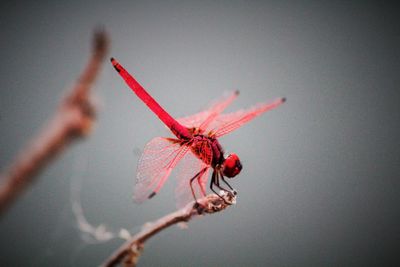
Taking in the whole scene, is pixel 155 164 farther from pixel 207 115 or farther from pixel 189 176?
pixel 207 115

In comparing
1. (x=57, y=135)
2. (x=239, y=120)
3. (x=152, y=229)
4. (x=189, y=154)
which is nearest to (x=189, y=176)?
(x=189, y=154)

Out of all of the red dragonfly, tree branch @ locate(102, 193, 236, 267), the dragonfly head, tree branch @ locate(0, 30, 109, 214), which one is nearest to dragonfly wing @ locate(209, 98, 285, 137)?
the red dragonfly

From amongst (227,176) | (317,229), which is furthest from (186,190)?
(317,229)

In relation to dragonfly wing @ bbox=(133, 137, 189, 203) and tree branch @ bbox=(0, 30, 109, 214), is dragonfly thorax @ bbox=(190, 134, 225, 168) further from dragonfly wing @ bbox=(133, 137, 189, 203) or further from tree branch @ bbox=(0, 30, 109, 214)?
tree branch @ bbox=(0, 30, 109, 214)

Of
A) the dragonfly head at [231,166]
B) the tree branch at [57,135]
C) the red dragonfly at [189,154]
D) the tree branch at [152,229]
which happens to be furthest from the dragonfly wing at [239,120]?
the tree branch at [57,135]

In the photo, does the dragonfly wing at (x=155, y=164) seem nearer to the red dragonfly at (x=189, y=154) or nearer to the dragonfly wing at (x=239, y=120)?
the red dragonfly at (x=189, y=154)

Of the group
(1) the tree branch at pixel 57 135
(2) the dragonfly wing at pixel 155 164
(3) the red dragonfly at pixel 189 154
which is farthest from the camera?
(3) the red dragonfly at pixel 189 154

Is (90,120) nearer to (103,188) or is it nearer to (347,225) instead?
(103,188)
